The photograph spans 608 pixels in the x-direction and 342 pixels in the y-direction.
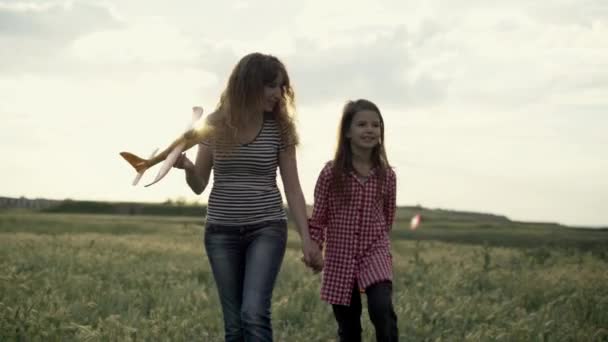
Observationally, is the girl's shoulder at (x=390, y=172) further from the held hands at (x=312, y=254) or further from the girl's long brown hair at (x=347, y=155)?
the held hands at (x=312, y=254)

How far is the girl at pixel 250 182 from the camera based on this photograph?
489 centimetres

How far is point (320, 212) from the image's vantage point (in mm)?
5984

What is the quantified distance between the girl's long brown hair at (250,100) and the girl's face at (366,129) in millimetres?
865

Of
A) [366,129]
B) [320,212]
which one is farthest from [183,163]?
[366,129]

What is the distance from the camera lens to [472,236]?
28.0 metres

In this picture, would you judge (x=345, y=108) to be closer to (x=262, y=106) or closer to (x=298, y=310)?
(x=262, y=106)

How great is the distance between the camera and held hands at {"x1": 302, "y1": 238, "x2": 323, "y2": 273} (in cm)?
520

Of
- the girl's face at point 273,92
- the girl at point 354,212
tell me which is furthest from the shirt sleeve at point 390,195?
the girl's face at point 273,92

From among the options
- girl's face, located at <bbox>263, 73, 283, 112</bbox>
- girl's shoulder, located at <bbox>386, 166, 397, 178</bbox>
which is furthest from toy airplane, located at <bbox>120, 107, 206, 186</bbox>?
girl's shoulder, located at <bbox>386, 166, 397, 178</bbox>

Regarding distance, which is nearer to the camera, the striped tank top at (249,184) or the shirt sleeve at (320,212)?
the striped tank top at (249,184)

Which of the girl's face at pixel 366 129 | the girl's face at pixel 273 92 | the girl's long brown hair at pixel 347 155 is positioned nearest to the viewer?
the girl's face at pixel 273 92

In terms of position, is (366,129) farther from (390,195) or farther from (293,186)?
(293,186)

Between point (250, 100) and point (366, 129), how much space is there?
3.82ft

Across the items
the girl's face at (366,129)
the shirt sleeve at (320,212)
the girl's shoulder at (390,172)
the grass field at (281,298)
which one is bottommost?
the grass field at (281,298)
